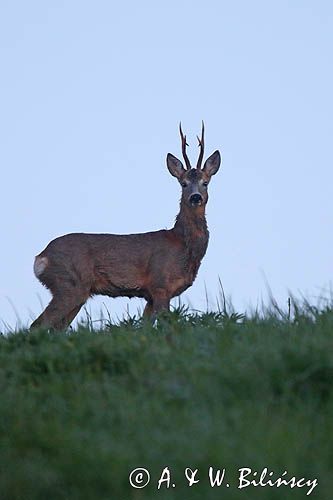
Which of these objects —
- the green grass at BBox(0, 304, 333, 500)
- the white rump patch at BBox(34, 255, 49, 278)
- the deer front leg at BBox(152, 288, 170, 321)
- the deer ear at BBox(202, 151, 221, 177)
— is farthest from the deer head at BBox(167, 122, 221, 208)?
the green grass at BBox(0, 304, 333, 500)

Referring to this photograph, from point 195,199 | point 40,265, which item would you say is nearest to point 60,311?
point 40,265

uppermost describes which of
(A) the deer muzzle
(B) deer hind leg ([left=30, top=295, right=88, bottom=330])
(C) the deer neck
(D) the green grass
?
(A) the deer muzzle

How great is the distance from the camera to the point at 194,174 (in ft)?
46.4

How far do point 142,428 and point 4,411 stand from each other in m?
0.97

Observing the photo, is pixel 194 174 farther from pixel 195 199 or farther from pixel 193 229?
pixel 193 229

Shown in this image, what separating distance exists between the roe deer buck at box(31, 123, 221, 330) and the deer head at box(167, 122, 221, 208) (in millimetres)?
13

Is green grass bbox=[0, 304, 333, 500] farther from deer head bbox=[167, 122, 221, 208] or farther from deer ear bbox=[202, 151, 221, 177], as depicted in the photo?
deer ear bbox=[202, 151, 221, 177]

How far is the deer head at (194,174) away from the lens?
14.1 meters

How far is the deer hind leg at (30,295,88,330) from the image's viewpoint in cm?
1288

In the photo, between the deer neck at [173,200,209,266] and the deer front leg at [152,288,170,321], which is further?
the deer neck at [173,200,209,266]

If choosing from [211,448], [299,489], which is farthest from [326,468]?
[211,448]

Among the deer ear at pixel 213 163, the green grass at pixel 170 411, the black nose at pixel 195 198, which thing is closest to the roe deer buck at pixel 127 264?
the black nose at pixel 195 198

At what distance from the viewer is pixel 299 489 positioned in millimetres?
4871

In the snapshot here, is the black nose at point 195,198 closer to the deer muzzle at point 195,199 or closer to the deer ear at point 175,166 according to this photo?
the deer muzzle at point 195,199
